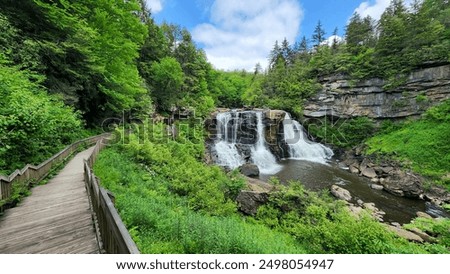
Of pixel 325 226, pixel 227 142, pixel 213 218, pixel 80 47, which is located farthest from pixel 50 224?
pixel 227 142

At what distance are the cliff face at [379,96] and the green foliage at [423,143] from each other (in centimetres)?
170

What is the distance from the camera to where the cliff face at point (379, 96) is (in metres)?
23.2

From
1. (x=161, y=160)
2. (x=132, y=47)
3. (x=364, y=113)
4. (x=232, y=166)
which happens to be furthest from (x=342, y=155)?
(x=132, y=47)

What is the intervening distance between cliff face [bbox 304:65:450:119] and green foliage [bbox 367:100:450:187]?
5.59ft

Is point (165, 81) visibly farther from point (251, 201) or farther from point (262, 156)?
point (251, 201)

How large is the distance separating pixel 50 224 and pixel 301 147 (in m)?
26.5

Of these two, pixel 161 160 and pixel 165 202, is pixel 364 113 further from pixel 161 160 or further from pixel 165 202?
pixel 165 202

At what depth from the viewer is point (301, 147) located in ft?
88.9

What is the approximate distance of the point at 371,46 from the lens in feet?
107

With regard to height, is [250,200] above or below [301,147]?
below

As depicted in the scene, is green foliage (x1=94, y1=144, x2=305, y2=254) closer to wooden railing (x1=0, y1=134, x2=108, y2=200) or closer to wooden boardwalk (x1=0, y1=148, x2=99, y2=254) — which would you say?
wooden boardwalk (x1=0, y1=148, x2=99, y2=254)
